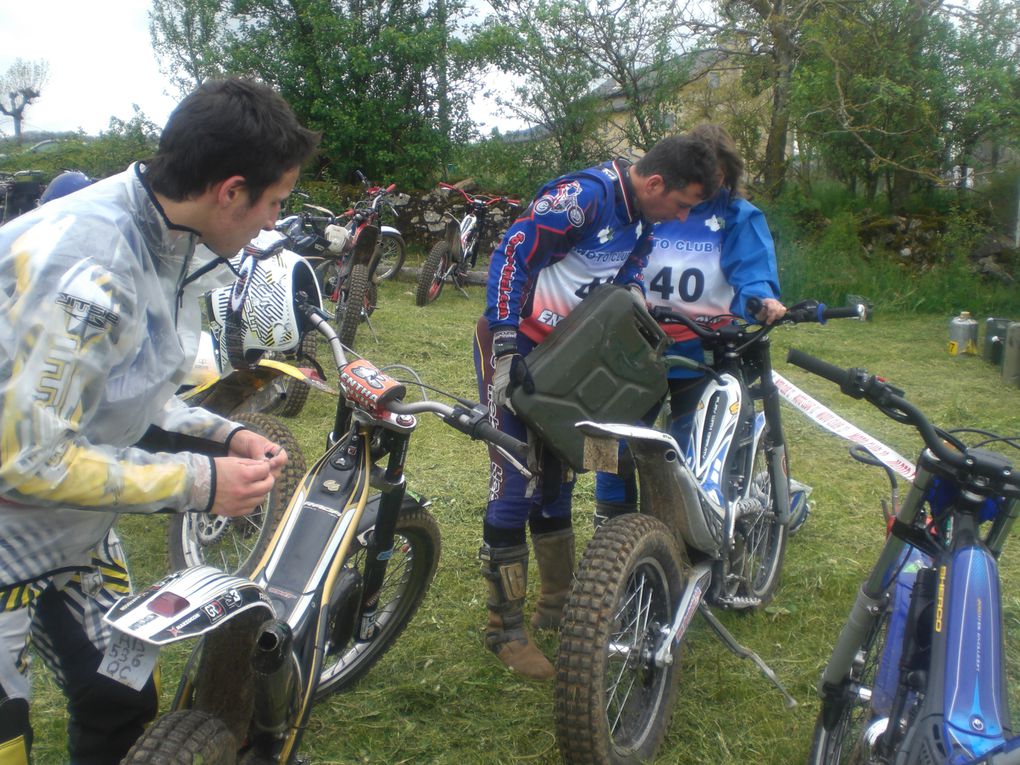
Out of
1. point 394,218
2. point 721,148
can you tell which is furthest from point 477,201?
point 721,148

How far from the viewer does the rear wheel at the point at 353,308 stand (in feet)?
23.1

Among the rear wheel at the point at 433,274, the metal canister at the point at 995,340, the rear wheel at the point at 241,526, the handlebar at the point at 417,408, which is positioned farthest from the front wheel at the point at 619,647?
the rear wheel at the point at 433,274

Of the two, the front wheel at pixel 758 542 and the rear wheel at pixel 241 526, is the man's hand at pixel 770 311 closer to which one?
the front wheel at pixel 758 542

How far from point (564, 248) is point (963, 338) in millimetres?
6752

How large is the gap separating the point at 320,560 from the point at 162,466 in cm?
66

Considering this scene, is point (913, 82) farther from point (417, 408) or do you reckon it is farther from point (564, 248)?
point (417, 408)

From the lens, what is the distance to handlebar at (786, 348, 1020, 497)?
1.72m

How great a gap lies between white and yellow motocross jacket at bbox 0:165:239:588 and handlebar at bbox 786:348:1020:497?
128 centimetres

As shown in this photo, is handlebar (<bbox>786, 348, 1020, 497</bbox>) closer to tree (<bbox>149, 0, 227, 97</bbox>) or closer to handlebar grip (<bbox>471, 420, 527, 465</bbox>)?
handlebar grip (<bbox>471, 420, 527, 465</bbox>)

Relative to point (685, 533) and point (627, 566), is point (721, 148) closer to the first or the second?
point (685, 533)

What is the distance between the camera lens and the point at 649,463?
2549 millimetres

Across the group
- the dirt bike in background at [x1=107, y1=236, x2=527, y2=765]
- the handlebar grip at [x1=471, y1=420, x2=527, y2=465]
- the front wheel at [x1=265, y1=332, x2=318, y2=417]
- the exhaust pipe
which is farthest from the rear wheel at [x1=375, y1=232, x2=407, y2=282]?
the exhaust pipe

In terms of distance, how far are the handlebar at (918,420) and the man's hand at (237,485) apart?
1.14 m

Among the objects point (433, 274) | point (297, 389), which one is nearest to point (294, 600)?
point (297, 389)
